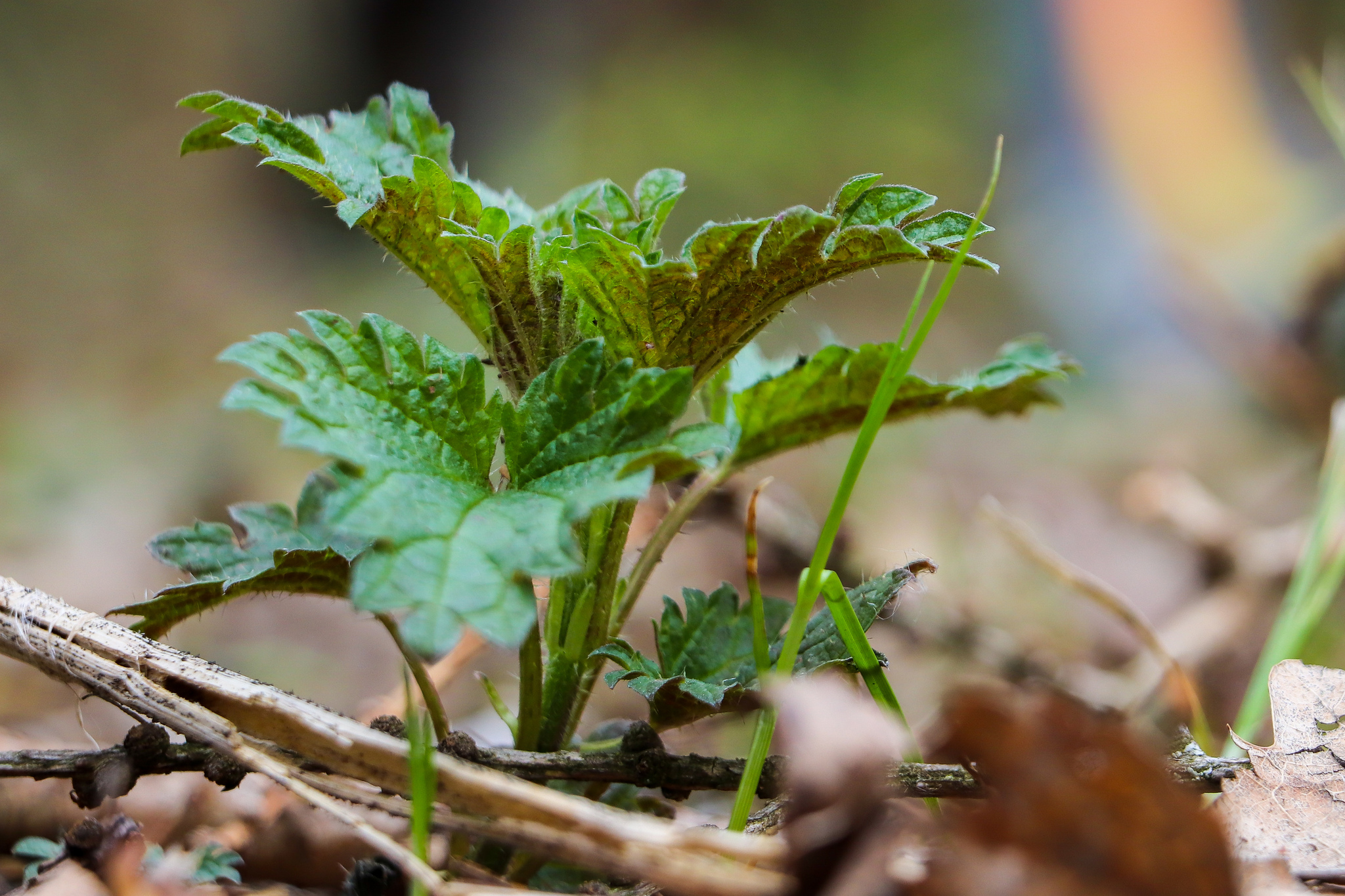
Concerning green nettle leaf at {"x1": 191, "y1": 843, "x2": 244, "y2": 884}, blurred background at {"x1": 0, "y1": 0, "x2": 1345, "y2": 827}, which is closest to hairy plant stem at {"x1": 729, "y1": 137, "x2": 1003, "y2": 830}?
green nettle leaf at {"x1": 191, "y1": 843, "x2": 244, "y2": 884}

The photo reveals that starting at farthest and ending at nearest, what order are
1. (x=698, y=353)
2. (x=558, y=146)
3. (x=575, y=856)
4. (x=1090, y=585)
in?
(x=558, y=146)
(x=1090, y=585)
(x=698, y=353)
(x=575, y=856)

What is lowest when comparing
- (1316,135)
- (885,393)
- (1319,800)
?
Result: (1319,800)

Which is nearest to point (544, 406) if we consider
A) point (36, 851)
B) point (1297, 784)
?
point (36, 851)

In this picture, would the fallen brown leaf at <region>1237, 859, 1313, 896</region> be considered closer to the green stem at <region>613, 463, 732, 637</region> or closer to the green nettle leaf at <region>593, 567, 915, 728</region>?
the green nettle leaf at <region>593, 567, 915, 728</region>

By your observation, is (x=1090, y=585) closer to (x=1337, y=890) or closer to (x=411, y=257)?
(x=1337, y=890)

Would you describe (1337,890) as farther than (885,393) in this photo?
A: No

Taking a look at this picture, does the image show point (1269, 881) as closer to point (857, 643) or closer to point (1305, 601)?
point (857, 643)

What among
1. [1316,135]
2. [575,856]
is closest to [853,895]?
[575,856]
